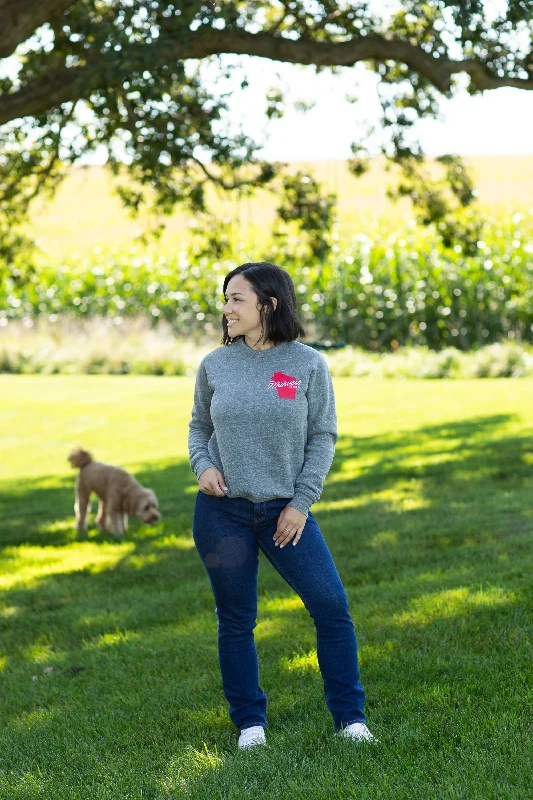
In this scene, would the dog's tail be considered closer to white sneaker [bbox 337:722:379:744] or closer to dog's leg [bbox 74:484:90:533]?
dog's leg [bbox 74:484:90:533]

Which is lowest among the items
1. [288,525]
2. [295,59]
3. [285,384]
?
[288,525]

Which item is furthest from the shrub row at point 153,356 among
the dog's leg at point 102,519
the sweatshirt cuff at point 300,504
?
the sweatshirt cuff at point 300,504

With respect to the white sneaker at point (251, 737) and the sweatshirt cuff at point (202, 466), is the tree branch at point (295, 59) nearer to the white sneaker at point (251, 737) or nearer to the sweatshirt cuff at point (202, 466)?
the sweatshirt cuff at point (202, 466)

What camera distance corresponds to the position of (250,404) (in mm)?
3570

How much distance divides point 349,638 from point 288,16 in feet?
27.1

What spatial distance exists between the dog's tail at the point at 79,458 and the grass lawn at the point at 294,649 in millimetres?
668

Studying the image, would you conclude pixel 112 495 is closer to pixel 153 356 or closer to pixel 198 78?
pixel 198 78

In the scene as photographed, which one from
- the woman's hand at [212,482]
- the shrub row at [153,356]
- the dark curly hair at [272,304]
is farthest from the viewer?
the shrub row at [153,356]

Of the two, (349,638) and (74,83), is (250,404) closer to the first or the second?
(349,638)

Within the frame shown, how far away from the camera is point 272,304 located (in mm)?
3695

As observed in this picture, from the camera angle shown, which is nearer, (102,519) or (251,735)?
(251,735)

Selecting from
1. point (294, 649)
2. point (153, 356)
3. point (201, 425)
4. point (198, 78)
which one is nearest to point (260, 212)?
point (153, 356)

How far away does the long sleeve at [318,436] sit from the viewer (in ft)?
11.8

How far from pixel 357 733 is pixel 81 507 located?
18.0 ft
